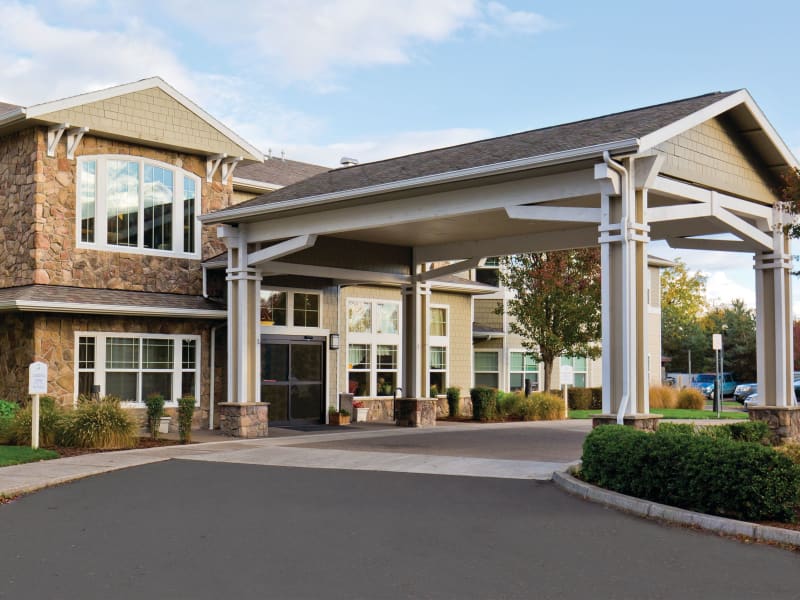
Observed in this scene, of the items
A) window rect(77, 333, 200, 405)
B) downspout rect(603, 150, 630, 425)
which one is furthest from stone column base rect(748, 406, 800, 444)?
window rect(77, 333, 200, 405)

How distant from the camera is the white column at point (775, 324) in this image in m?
18.1

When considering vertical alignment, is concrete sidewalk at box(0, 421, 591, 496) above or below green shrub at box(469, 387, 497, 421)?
below

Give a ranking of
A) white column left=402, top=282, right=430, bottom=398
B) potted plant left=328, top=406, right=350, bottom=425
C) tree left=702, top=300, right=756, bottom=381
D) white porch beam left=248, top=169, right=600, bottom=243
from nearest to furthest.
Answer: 1. white porch beam left=248, top=169, right=600, bottom=243
2. white column left=402, top=282, right=430, bottom=398
3. potted plant left=328, top=406, right=350, bottom=425
4. tree left=702, top=300, right=756, bottom=381

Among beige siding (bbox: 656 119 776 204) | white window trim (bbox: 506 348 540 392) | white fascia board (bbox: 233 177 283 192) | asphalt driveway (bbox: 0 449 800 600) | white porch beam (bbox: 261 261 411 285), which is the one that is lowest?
asphalt driveway (bbox: 0 449 800 600)

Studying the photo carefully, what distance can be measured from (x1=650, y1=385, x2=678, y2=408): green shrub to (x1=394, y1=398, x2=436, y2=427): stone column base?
12.4 metres

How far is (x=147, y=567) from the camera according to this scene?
304 inches

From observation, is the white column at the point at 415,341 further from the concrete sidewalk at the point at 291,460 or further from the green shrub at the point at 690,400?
the green shrub at the point at 690,400

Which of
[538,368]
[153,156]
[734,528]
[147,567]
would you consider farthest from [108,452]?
[538,368]

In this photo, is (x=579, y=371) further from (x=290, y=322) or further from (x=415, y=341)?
(x=290, y=322)

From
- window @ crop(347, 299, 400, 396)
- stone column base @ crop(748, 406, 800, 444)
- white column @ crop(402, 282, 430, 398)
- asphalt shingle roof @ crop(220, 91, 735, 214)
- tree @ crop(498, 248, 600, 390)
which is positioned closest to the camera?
A: asphalt shingle roof @ crop(220, 91, 735, 214)

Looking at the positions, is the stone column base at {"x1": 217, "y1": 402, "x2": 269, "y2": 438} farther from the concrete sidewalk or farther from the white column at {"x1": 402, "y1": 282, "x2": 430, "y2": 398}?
the white column at {"x1": 402, "y1": 282, "x2": 430, "y2": 398}

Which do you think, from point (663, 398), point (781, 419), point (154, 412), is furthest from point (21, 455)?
point (663, 398)

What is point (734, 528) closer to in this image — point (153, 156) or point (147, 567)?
point (147, 567)

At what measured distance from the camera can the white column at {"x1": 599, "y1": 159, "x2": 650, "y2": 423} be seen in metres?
13.8
